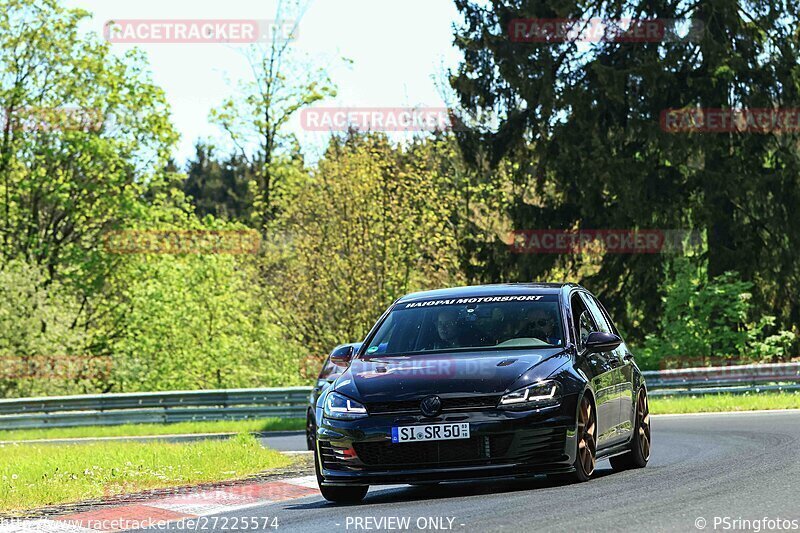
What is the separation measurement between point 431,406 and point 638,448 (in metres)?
3.45

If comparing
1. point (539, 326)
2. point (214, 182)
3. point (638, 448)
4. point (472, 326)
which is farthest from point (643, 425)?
point (214, 182)

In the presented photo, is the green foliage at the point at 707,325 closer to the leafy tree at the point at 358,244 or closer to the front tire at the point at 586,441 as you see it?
the leafy tree at the point at 358,244

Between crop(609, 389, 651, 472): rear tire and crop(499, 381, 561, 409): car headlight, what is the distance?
2626 millimetres

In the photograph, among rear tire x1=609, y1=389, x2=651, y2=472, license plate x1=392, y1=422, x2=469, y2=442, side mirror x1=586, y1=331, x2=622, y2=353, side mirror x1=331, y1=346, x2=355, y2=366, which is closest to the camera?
license plate x1=392, y1=422, x2=469, y2=442

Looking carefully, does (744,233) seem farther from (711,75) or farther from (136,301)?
(136,301)

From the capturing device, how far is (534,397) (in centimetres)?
1012

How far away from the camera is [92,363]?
46.5 metres

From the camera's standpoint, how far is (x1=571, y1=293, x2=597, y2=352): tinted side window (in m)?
11.4

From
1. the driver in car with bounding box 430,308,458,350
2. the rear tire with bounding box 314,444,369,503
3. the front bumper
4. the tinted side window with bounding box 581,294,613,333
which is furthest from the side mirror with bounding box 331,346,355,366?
the tinted side window with bounding box 581,294,613,333

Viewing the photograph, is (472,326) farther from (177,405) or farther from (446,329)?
(177,405)

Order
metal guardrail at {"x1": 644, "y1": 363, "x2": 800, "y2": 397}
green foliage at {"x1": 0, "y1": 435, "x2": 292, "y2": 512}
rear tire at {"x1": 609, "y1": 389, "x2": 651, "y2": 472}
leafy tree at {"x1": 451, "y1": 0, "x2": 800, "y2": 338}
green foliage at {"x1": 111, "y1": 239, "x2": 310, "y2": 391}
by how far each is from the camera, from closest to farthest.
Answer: green foliage at {"x1": 0, "y1": 435, "x2": 292, "y2": 512}
rear tire at {"x1": 609, "y1": 389, "x2": 651, "y2": 472}
metal guardrail at {"x1": 644, "y1": 363, "x2": 800, "y2": 397}
leafy tree at {"x1": 451, "y1": 0, "x2": 800, "y2": 338}
green foliage at {"x1": 111, "y1": 239, "x2": 310, "y2": 391}

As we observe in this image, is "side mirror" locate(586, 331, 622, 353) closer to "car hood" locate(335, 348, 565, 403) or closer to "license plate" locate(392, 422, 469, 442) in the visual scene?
"car hood" locate(335, 348, 565, 403)

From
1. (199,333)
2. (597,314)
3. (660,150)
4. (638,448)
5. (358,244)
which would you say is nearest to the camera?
(638,448)

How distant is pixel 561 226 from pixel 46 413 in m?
14.8
